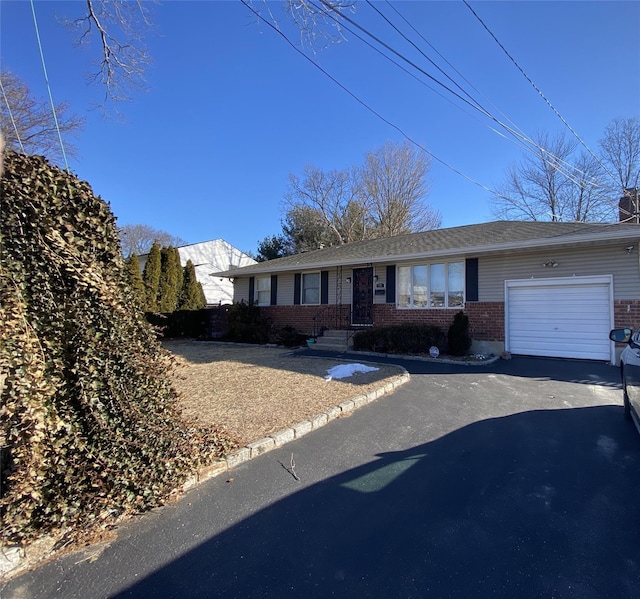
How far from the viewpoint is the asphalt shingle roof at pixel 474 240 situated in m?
9.30

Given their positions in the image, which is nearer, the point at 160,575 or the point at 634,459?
the point at 160,575

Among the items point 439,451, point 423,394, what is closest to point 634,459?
point 439,451

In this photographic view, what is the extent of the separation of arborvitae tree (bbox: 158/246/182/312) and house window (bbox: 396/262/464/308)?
13256 millimetres

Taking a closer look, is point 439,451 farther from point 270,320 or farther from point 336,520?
point 270,320

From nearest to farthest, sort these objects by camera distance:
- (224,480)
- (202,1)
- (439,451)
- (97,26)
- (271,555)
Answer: (271,555) < (224,480) < (439,451) < (97,26) < (202,1)

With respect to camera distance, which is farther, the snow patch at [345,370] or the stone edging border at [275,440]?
the snow patch at [345,370]

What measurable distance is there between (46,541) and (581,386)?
802cm

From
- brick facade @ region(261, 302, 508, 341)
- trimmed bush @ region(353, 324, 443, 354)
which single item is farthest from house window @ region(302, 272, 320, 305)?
trimmed bush @ region(353, 324, 443, 354)

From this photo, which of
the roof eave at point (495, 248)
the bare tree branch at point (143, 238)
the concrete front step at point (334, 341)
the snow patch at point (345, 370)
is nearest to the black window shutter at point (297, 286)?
the roof eave at point (495, 248)

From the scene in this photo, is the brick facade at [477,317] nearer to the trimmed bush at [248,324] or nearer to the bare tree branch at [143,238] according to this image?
the trimmed bush at [248,324]

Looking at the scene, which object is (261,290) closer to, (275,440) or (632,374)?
(275,440)

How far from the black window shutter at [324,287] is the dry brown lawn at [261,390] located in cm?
424

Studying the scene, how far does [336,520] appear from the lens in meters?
2.73

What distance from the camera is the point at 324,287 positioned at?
14039 mm
